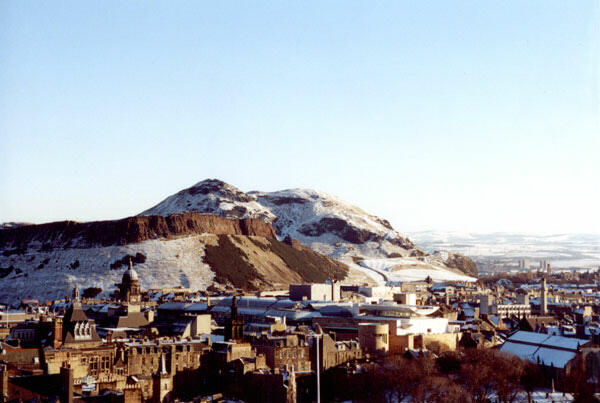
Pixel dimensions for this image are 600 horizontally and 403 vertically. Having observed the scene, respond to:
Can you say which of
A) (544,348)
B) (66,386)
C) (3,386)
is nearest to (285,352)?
(544,348)

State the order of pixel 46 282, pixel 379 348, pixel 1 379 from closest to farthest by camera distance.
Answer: pixel 1 379, pixel 379 348, pixel 46 282

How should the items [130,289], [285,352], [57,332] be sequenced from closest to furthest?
[285,352]
[57,332]
[130,289]

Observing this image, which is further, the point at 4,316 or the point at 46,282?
the point at 46,282

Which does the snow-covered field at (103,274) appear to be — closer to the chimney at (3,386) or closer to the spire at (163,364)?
the spire at (163,364)

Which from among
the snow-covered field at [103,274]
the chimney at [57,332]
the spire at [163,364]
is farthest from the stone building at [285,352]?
the snow-covered field at [103,274]

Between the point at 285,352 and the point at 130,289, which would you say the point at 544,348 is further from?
the point at 130,289

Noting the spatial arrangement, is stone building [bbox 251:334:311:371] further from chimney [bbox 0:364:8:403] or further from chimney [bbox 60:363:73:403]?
chimney [bbox 0:364:8:403]

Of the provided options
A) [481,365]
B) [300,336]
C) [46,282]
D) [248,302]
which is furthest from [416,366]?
[46,282]

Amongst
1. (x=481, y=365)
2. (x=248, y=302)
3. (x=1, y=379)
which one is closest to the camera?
(x=1, y=379)

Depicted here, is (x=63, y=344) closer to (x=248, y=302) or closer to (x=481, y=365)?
(x=481, y=365)

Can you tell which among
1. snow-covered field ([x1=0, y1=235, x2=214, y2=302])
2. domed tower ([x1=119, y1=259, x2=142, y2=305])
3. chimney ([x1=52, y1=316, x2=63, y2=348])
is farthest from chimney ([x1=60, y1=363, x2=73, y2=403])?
snow-covered field ([x1=0, y1=235, x2=214, y2=302])

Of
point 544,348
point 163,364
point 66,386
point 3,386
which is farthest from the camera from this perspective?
point 544,348
